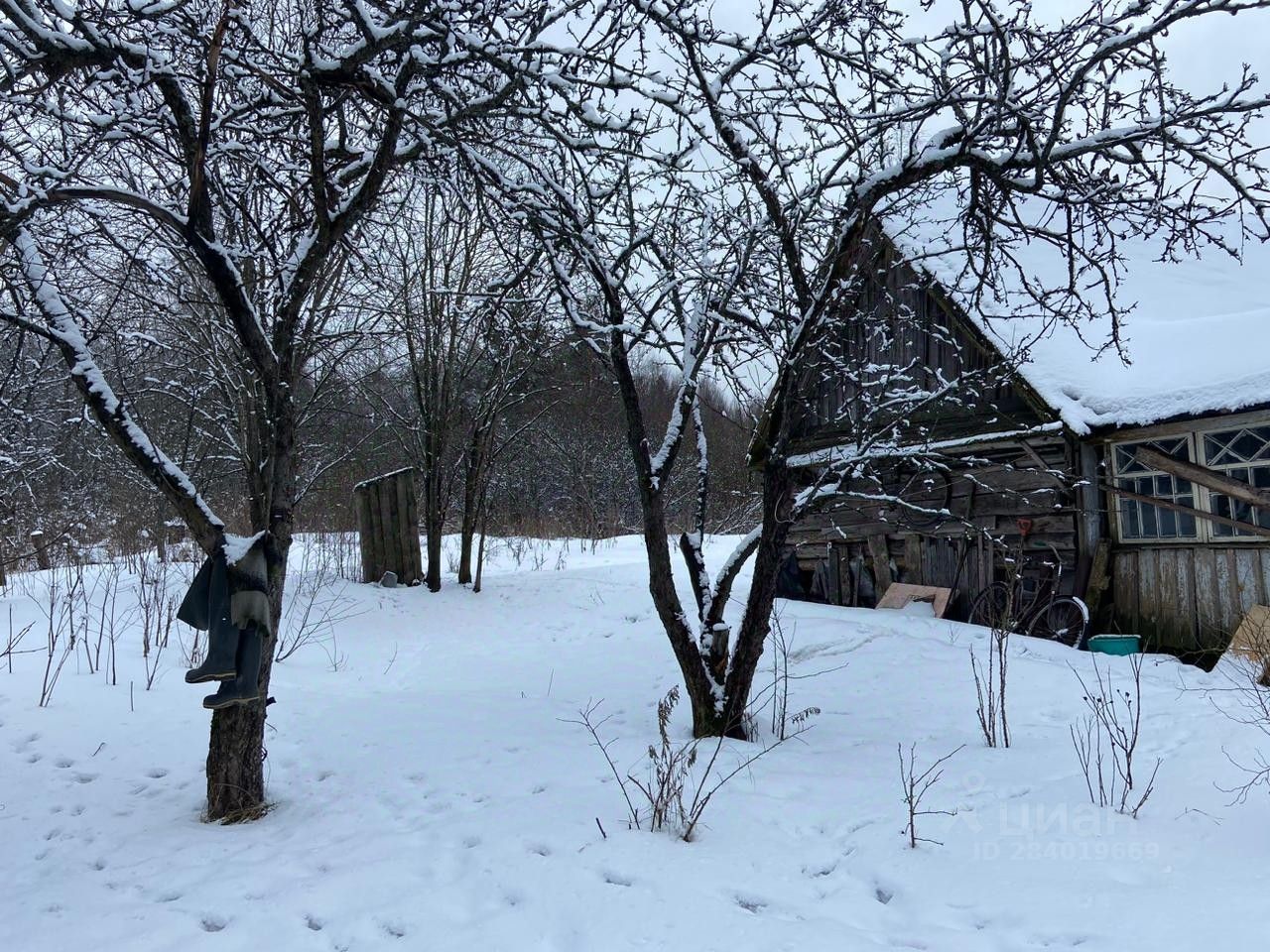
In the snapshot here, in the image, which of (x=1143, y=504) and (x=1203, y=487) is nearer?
(x=1203, y=487)

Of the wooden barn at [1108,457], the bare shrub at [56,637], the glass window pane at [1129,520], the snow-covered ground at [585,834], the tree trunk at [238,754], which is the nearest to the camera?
the snow-covered ground at [585,834]

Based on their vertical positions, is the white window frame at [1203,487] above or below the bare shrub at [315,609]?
above

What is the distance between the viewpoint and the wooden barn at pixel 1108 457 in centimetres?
761

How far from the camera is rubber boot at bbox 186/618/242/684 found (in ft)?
12.4

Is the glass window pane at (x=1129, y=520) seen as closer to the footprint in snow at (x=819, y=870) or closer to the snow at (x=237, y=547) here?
the footprint in snow at (x=819, y=870)

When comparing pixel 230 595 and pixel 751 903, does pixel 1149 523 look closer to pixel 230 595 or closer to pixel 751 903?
pixel 751 903

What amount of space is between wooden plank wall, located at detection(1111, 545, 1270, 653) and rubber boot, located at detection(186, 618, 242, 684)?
7597mm

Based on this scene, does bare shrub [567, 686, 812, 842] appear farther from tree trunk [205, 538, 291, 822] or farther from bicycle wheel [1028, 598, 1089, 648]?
bicycle wheel [1028, 598, 1089, 648]

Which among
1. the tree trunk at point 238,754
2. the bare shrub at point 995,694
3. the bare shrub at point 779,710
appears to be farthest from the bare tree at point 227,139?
the bare shrub at point 995,694

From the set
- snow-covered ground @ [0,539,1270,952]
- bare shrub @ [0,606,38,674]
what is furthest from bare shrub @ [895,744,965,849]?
bare shrub @ [0,606,38,674]

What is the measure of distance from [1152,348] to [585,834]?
797 cm

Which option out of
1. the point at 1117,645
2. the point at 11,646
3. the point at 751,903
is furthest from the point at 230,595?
the point at 1117,645

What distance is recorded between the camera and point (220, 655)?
3803 millimetres

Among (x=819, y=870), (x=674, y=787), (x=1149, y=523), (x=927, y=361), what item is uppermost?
(x=927, y=361)
